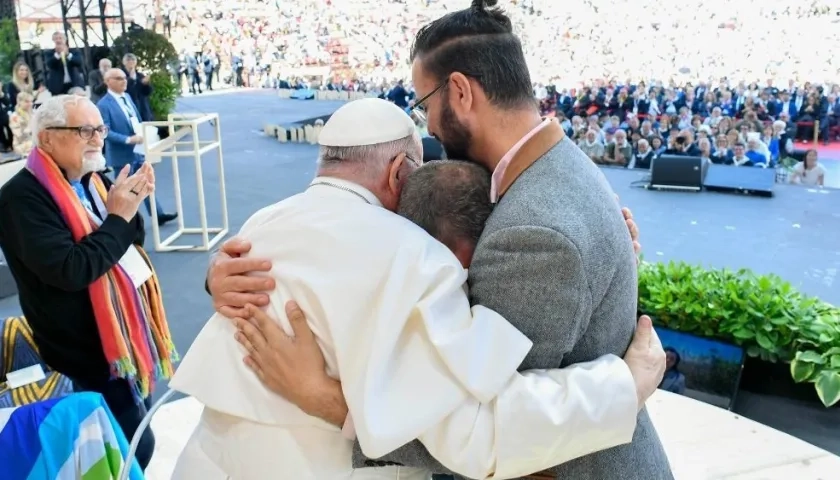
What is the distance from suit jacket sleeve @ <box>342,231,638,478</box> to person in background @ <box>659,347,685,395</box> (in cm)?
248

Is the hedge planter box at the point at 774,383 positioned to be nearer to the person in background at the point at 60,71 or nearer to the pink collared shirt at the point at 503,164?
the pink collared shirt at the point at 503,164

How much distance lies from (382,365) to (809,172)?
796 cm

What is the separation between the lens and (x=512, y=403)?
3.09 ft

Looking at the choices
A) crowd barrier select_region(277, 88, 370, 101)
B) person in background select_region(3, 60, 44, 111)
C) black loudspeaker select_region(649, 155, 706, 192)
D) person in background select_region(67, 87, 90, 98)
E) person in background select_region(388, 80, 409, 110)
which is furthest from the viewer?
crowd barrier select_region(277, 88, 370, 101)

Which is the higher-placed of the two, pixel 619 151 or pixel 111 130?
pixel 111 130

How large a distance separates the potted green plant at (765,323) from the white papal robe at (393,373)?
250 cm

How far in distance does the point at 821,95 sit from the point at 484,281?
9.34m

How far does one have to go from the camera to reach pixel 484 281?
39.5 inches

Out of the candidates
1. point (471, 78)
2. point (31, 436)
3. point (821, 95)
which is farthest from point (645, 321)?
point (821, 95)

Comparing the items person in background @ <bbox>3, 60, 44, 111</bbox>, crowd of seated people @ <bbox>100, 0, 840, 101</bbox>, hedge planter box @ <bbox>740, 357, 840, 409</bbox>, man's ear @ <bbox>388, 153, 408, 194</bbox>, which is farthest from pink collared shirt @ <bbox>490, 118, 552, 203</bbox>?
person in background @ <bbox>3, 60, 44, 111</bbox>

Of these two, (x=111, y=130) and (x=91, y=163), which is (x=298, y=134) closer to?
(x=111, y=130)

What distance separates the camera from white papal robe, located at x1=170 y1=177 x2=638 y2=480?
3.07 ft

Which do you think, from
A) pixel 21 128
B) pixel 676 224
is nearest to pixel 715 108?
pixel 676 224

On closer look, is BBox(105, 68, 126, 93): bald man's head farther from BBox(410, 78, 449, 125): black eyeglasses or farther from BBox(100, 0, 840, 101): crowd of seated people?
BBox(410, 78, 449, 125): black eyeglasses
